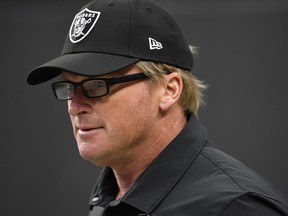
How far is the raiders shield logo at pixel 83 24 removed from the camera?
4.66 feet

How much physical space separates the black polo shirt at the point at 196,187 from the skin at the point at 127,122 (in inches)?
2.3

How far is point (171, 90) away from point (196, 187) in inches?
13.2

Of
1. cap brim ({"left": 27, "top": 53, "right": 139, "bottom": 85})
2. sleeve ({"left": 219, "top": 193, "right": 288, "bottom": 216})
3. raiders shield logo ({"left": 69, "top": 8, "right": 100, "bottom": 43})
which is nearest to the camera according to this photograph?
sleeve ({"left": 219, "top": 193, "right": 288, "bottom": 216})

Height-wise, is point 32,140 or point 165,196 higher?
point 165,196

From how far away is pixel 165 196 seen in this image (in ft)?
4.27

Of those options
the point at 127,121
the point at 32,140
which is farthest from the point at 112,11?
the point at 32,140

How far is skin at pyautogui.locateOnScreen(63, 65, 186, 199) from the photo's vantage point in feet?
4.50

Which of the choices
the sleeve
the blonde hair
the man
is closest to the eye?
the man

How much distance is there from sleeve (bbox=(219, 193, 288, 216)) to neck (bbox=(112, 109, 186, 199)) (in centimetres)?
34

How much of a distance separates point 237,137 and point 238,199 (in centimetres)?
189

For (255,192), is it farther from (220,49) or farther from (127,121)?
(220,49)

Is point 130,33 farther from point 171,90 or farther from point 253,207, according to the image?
point 253,207

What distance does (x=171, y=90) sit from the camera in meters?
1.47

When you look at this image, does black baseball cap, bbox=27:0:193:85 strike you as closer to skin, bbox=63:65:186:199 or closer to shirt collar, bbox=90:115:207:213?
skin, bbox=63:65:186:199
